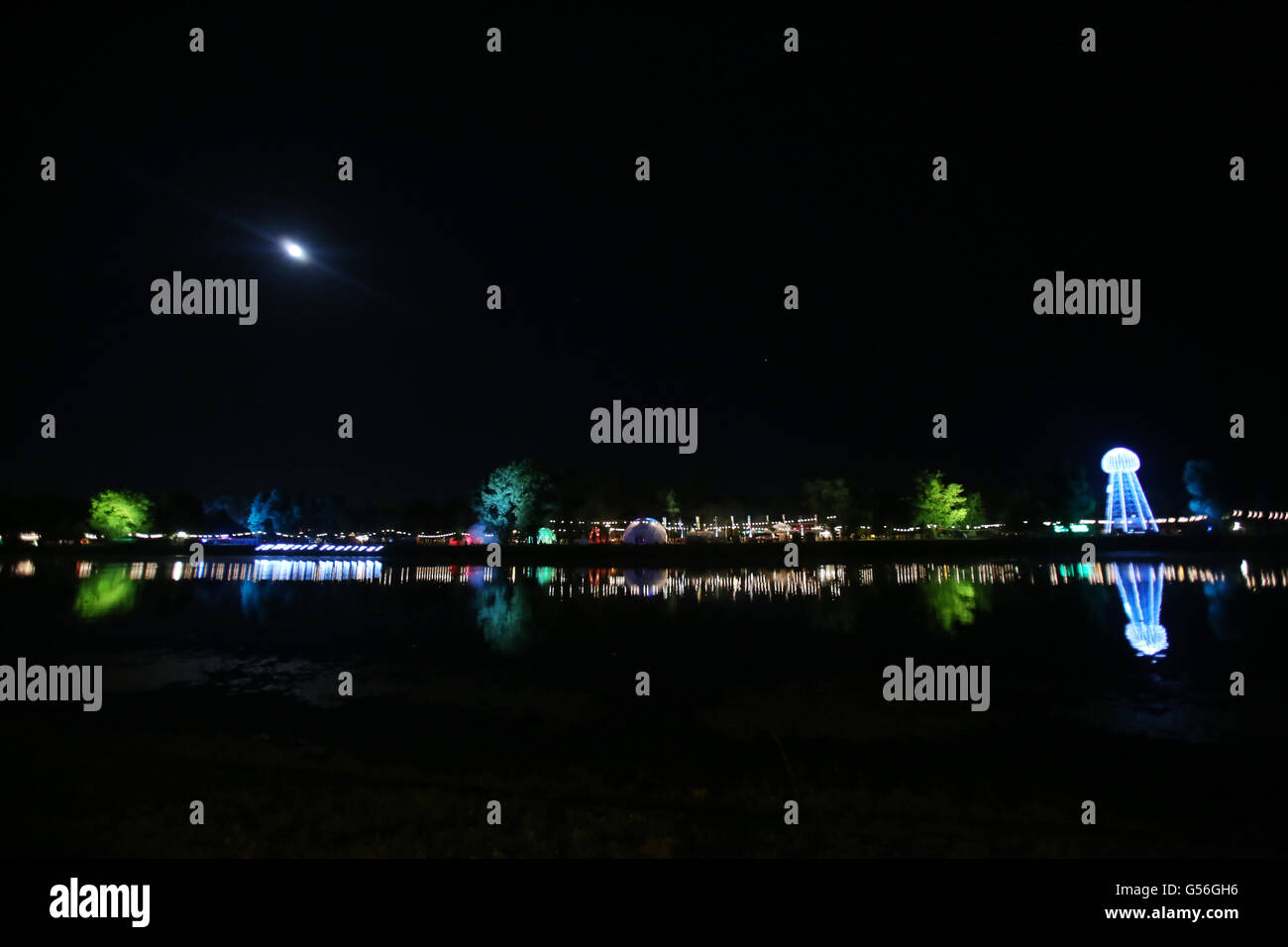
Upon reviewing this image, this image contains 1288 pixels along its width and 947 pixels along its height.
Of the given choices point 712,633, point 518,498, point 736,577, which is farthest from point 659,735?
point 518,498

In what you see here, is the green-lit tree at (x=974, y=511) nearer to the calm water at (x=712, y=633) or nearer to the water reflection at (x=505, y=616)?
the calm water at (x=712, y=633)

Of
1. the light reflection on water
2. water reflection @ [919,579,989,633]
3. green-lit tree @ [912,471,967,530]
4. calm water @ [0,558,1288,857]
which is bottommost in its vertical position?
the light reflection on water

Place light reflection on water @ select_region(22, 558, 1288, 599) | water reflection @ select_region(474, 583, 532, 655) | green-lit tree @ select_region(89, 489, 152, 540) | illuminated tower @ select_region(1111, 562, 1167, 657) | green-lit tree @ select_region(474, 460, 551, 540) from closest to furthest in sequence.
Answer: illuminated tower @ select_region(1111, 562, 1167, 657) → water reflection @ select_region(474, 583, 532, 655) → light reflection on water @ select_region(22, 558, 1288, 599) → green-lit tree @ select_region(474, 460, 551, 540) → green-lit tree @ select_region(89, 489, 152, 540)

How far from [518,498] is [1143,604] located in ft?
175

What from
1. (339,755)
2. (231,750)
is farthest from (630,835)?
(231,750)

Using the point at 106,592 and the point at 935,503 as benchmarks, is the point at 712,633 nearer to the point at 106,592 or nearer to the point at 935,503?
the point at 106,592

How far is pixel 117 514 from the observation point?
4060 inches

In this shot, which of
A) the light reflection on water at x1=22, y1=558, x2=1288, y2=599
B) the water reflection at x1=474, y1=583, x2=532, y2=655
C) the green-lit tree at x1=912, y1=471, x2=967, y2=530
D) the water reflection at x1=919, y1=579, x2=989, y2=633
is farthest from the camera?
the green-lit tree at x1=912, y1=471, x2=967, y2=530

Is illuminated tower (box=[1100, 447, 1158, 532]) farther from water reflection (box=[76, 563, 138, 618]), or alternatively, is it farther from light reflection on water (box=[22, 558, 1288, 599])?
water reflection (box=[76, 563, 138, 618])

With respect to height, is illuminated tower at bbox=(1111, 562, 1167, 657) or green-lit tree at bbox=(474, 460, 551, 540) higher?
green-lit tree at bbox=(474, 460, 551, 540)

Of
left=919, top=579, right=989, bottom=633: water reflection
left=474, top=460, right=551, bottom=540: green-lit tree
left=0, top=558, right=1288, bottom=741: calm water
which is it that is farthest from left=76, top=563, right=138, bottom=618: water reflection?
left=474, top=460, right=551, bottom=540: green-lit tree

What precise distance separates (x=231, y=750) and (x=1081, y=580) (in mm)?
34079

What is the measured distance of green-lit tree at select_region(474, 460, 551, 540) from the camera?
68.2 metres

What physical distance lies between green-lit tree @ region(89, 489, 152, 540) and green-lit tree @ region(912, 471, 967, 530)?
10986 centimetres
